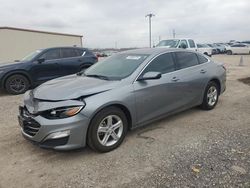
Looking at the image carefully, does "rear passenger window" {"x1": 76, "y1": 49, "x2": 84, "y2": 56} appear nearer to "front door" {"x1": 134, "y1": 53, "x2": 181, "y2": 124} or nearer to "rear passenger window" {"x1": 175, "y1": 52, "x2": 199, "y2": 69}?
"rear passenger window" {"x1": 175, "y1": 52, "x2": 199, "y2": 69}

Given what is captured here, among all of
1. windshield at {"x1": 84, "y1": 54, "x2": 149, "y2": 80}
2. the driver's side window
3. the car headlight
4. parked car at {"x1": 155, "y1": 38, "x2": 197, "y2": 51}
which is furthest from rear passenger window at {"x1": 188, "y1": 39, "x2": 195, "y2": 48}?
the car headlight

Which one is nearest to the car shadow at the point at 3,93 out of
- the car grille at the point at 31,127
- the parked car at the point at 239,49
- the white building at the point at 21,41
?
the car grille at the point at 31,127

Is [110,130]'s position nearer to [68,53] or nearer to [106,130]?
[106,130]

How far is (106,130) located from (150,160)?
2.55 feet

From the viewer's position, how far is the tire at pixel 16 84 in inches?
348

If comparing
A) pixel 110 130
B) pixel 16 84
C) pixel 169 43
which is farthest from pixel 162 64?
pixel 169 43

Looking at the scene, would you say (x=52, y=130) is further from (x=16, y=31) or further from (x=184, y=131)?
(x=16, y=31)

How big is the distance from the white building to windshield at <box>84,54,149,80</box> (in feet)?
70.1

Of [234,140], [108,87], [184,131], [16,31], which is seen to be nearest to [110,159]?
[108,87]

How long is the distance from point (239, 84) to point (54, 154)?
7.74 m

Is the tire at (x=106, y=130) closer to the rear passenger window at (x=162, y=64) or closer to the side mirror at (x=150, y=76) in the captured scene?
the side mirror at (x=150, y=76)

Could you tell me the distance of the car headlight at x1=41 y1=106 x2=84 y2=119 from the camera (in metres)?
3.65

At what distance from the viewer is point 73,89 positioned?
3998 mm

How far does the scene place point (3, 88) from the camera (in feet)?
29.1
